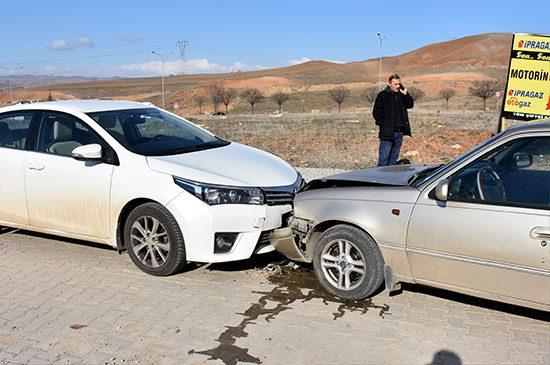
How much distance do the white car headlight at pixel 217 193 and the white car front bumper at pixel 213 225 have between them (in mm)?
45

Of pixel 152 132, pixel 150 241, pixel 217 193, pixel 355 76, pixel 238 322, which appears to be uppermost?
pixel 355 76

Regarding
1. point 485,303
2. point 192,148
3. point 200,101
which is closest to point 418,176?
point 485,303

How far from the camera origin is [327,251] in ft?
15.8

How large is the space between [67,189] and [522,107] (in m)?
6.28

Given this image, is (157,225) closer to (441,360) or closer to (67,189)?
(67,189)

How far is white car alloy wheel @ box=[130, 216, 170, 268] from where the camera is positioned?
17.4 ft

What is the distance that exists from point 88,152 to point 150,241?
108 cm

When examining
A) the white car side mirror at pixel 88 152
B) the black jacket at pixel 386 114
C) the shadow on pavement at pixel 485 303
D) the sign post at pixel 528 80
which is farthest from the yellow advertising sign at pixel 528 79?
the white car side mirror at pixel 88 152

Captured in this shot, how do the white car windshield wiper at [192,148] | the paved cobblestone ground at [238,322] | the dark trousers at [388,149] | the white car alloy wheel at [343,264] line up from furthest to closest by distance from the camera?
the dark trousers at [388,149] → the white car windshield wiper at [192,148] → the white car alloy wheel at [343,264] → the paved cobblestone ground at [238,322]

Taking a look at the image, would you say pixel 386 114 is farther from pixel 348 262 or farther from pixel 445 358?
pixel 445 358

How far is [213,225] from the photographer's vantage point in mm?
5129

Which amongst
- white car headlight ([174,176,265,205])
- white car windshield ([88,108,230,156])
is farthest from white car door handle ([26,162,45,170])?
white car headlight ([174,176,265,205])

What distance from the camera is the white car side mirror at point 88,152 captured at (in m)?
5.53

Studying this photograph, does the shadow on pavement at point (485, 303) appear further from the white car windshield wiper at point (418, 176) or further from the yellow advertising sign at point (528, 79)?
the yellow advertising sign at point (528, 79)
